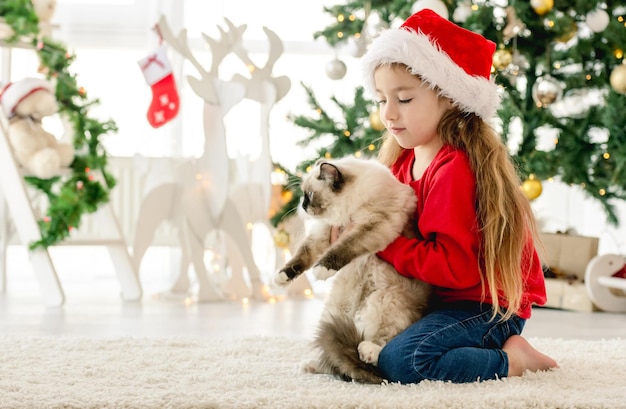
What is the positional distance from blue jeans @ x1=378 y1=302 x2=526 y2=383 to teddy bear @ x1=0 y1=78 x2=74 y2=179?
172 centimetres

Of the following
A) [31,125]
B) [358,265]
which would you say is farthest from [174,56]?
[358,265]

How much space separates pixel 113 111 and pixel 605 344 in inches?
104

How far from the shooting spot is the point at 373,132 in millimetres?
3385

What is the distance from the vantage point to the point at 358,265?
1.77m

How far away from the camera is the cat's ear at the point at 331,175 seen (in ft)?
5.69

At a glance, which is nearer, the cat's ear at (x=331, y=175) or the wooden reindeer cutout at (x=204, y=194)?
the cat's ear at (x=331, y=175)

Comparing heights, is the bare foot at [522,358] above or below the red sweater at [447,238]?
below

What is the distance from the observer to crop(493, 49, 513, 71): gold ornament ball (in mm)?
3221

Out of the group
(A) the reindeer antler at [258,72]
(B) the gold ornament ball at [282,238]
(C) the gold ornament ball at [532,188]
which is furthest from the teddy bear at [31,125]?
(C) the gold ornament ball at [532,188]

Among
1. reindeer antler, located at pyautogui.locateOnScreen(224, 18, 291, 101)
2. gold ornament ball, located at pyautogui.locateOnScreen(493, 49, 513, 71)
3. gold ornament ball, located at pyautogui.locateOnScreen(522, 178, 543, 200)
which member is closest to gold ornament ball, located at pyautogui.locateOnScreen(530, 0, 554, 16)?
A: gold ornament ball, located at pyautogui.locateOnScreen(493, 49, 513, 71)

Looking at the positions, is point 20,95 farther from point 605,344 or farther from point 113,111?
point 605,344

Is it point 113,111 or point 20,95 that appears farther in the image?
point 113,111

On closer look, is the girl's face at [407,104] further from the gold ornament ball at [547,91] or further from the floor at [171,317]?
the gold ornament ball at [547,91]

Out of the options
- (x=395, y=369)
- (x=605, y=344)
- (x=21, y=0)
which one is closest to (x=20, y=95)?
(x=21, y=0)
